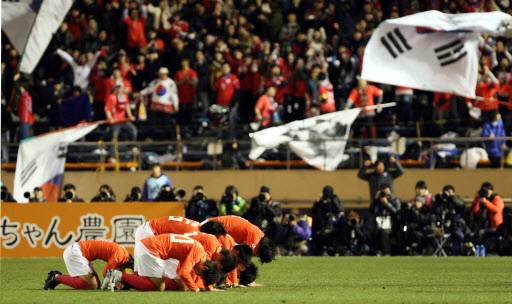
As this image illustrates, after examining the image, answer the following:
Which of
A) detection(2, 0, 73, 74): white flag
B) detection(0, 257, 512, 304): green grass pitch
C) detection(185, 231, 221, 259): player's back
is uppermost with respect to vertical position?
detection(2, 0, 73, 74): white flag

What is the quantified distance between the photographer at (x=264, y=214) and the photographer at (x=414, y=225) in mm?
2781

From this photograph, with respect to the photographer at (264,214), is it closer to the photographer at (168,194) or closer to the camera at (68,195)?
the photographer at (168,194)

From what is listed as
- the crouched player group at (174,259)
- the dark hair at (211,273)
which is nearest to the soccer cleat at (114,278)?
the crouched player group at (174,259)

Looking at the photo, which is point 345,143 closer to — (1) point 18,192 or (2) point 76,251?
(1) point 18,192

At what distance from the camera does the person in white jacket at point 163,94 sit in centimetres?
2777

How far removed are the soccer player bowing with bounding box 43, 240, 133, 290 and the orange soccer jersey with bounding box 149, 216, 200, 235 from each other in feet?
2.11

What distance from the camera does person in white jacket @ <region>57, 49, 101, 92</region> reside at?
96.1 ft

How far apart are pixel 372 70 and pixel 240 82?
693 centimetres

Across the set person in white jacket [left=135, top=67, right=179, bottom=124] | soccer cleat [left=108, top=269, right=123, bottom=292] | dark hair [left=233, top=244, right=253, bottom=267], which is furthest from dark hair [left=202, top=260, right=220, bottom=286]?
person in white jacket [left=135, top=67, right=179, bottom=124]

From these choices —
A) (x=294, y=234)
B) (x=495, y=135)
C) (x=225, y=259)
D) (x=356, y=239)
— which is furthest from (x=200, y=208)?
(x=225, y=259)

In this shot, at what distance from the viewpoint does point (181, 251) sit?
13922mm

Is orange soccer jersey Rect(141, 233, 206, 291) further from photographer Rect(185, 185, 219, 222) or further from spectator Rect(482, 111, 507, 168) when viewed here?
spectator Rect(482, 111, 507, 168)

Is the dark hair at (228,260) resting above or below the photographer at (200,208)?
below

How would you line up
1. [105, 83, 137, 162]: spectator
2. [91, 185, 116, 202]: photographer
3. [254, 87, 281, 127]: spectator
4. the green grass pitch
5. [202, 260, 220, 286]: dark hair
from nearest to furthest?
1. the green grass pitch
2. [202, 260, 220, 286]: dark hair
3. [91, 185, 116, 202]: photographer
4. [254, 87, 281, 127]: spectator
5. [105, 83, 137, 162]: spectator
